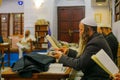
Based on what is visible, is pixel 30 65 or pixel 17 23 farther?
pixel 17 23

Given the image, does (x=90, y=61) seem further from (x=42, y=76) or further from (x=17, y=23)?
(x=17, y=23)

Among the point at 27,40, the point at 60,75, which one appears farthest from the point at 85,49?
the point at 27,40

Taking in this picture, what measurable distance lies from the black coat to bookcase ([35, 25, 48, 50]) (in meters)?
8.93

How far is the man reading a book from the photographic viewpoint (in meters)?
2.29

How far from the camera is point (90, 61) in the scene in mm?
2287

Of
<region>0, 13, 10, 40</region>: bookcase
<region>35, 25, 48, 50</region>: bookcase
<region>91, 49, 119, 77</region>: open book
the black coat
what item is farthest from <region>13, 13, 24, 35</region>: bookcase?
<region>91, 49, 119, 77</region>: open book

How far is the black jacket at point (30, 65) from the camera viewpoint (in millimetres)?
2414

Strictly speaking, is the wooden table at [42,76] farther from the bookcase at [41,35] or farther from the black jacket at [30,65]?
the bookcase at [41,35]

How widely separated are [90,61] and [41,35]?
30.5 ft

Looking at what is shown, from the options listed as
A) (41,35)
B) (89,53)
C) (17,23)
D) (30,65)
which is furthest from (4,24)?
(89,53)

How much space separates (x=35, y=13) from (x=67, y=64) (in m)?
9.73

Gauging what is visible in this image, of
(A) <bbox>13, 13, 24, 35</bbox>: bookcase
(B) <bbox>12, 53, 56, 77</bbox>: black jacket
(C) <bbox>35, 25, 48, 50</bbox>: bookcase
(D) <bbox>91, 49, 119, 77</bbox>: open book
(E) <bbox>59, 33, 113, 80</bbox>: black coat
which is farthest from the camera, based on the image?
(A) <bbox>13, 13, 24, 35</bbox>: bookcase

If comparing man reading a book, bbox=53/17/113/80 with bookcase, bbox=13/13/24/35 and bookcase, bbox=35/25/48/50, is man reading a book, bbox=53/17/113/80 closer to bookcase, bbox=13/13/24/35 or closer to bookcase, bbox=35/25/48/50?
bookcase, bbox=35/25/48/50

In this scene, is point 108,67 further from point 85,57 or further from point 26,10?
point 26,10
